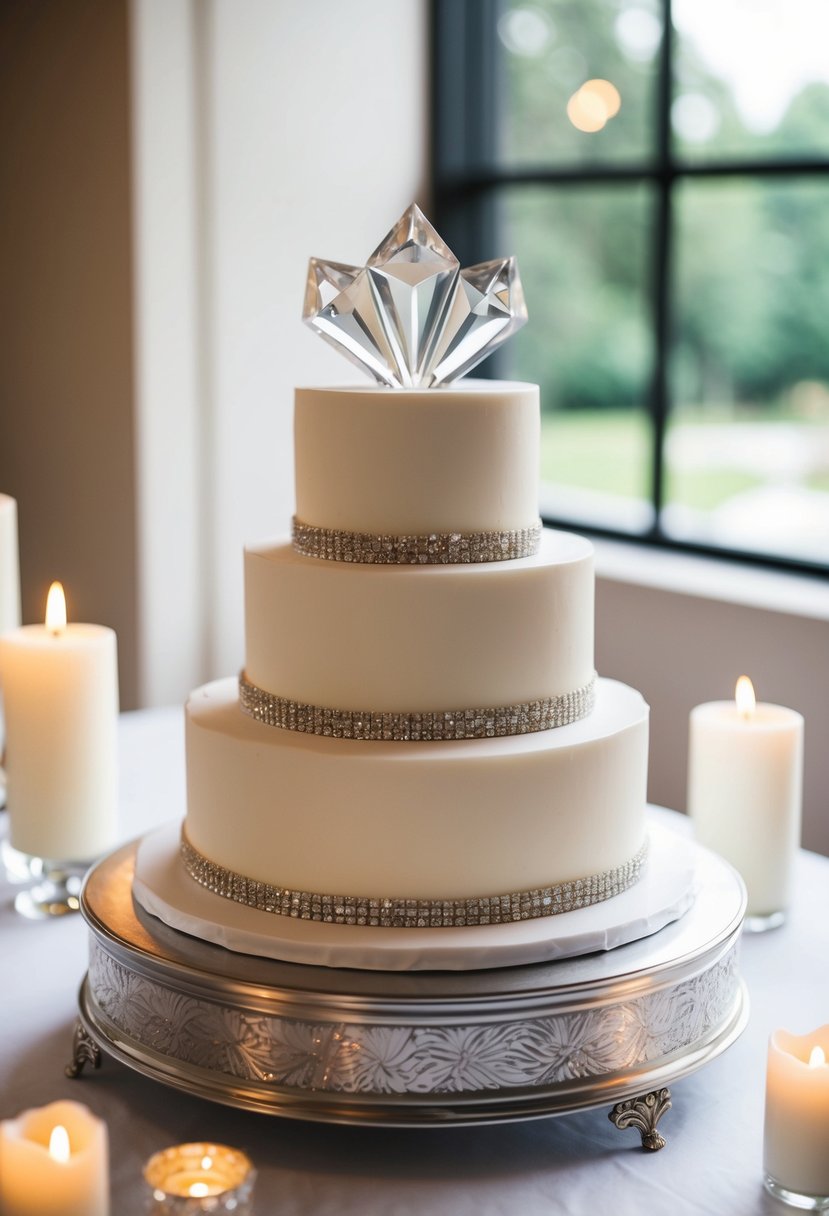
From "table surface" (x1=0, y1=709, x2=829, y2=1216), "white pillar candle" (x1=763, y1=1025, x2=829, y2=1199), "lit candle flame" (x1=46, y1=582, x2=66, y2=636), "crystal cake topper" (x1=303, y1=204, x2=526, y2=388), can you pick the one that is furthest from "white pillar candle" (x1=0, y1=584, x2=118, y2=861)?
"white pillar candle" (x1=763, y1=1025, x2=829, y2=1199)

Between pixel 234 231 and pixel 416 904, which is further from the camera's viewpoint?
pixel 234 231

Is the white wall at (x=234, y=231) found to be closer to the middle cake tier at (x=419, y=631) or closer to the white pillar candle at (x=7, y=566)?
the white pillar candle at (x=7, y=566)

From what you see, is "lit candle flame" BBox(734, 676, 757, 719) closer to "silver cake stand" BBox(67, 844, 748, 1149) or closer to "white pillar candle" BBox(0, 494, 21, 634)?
"silver cake stand" BBox(67, 844, 748, 1149)

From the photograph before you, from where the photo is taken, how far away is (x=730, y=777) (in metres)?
1.43

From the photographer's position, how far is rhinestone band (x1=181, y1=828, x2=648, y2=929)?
106cm

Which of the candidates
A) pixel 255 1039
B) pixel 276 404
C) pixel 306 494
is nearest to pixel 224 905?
pixel 255 1039

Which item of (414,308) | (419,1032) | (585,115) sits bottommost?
(419,1032)

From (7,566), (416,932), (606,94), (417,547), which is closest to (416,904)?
(416,932)

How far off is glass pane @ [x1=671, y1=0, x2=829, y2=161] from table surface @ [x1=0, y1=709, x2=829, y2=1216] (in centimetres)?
178

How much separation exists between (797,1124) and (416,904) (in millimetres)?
314

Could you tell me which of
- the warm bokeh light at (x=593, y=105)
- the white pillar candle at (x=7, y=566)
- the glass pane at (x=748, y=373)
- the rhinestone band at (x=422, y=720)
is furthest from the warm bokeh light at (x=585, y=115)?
the rhinestone band at (x=422, y=720)

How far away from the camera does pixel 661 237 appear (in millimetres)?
2586

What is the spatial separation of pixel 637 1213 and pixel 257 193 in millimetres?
2262

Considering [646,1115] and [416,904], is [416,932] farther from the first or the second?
[646,1115]
